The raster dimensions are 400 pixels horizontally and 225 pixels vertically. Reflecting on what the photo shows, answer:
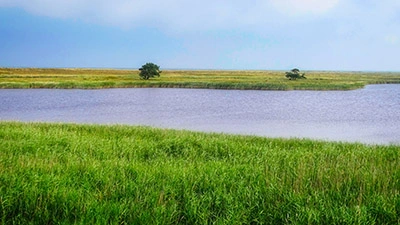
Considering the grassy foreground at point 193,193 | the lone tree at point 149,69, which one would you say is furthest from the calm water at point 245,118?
the lone tree at point 149,69

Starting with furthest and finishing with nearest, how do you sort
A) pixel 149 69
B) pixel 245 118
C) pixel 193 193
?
pixel 149 69, pixel 245 118, pixel 193 193

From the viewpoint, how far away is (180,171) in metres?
7.70

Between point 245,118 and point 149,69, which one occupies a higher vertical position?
point 149,69

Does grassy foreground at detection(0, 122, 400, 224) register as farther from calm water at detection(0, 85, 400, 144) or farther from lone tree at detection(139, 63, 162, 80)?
lone tree at detection(139, 63, 162, 80)

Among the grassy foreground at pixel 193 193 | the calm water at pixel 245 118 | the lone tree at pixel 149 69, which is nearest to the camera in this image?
the grassy foreground at pixel 193 193

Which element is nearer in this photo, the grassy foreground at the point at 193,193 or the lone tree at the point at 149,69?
the grassy foreground at the point at 193,193

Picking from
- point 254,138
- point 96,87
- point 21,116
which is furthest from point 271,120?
point 96,87

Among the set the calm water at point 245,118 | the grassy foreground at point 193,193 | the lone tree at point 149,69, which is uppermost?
the lone tree at point 149,69

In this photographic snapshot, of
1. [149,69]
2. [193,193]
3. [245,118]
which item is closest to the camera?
[193,193]

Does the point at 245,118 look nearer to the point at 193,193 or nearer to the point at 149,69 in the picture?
the point at 193,193

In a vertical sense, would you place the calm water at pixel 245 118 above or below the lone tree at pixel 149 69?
below

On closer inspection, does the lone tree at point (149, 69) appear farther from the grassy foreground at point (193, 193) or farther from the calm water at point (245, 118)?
the grassy foreground at point (193, 193)

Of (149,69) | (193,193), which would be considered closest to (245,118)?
(193,193)

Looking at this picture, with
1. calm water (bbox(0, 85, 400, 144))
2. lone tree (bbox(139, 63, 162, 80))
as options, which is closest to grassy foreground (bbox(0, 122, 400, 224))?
calm water (bbox(0, 85, 400, 144))
